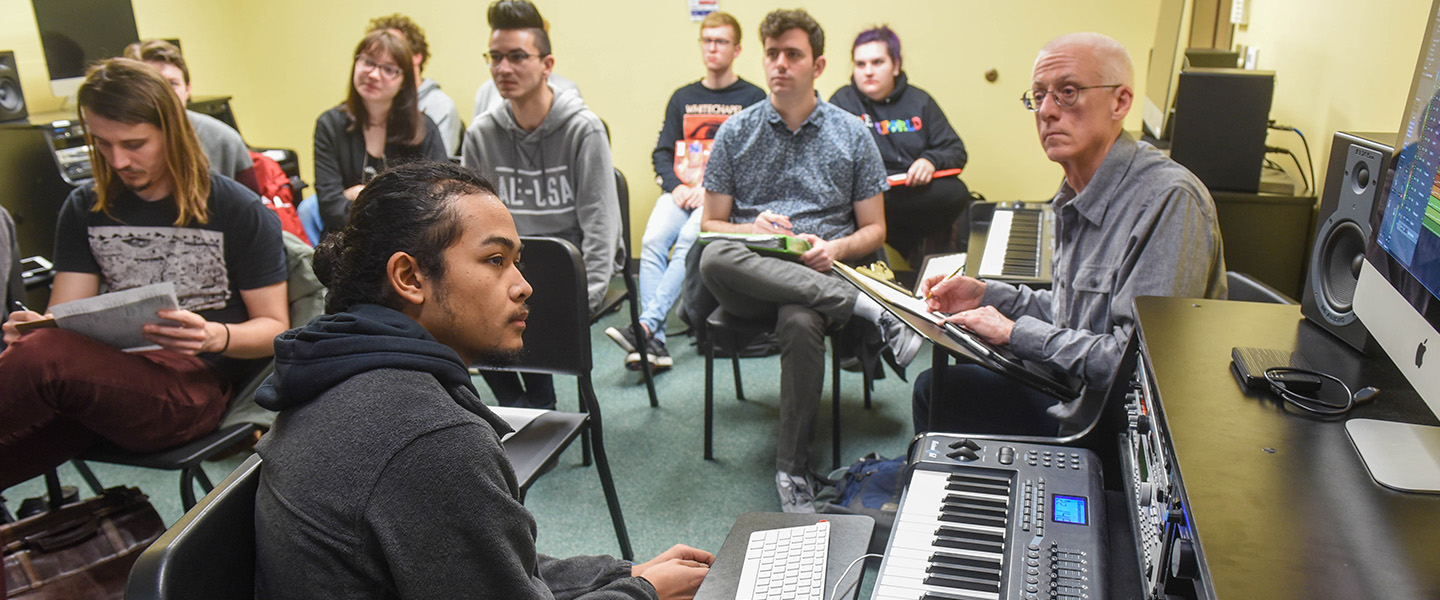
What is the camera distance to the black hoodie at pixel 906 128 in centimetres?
383

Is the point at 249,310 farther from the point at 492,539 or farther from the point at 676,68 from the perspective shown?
the point at 676,68

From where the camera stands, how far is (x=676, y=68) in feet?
14.8

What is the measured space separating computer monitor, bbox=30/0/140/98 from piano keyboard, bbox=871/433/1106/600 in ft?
13.3

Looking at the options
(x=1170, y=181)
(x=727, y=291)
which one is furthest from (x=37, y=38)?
(x=1170, y=181)

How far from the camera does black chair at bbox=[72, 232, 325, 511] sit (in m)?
1.88

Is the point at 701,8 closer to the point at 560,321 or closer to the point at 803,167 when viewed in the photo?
the point at 803,167

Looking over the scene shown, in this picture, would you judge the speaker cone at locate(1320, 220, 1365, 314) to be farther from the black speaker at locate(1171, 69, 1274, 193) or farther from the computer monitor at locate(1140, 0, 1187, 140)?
the computer monitor at locate(1140, 0, 1187, 140)

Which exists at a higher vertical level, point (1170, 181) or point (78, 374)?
point (1170, 181)

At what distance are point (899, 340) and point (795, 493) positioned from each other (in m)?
0.51

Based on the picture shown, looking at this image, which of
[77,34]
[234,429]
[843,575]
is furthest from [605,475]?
[77,34]

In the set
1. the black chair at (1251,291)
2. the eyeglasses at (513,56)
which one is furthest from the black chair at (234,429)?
the black chair at (1251,291)

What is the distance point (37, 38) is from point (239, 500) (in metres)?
4.12

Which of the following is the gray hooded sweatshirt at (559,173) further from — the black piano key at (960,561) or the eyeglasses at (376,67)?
the black piano key at (960,561)

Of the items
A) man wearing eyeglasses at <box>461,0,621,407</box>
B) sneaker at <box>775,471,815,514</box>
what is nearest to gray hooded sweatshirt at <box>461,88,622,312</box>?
man wearing eyeglasses at <box>461,0,621,407</box>
